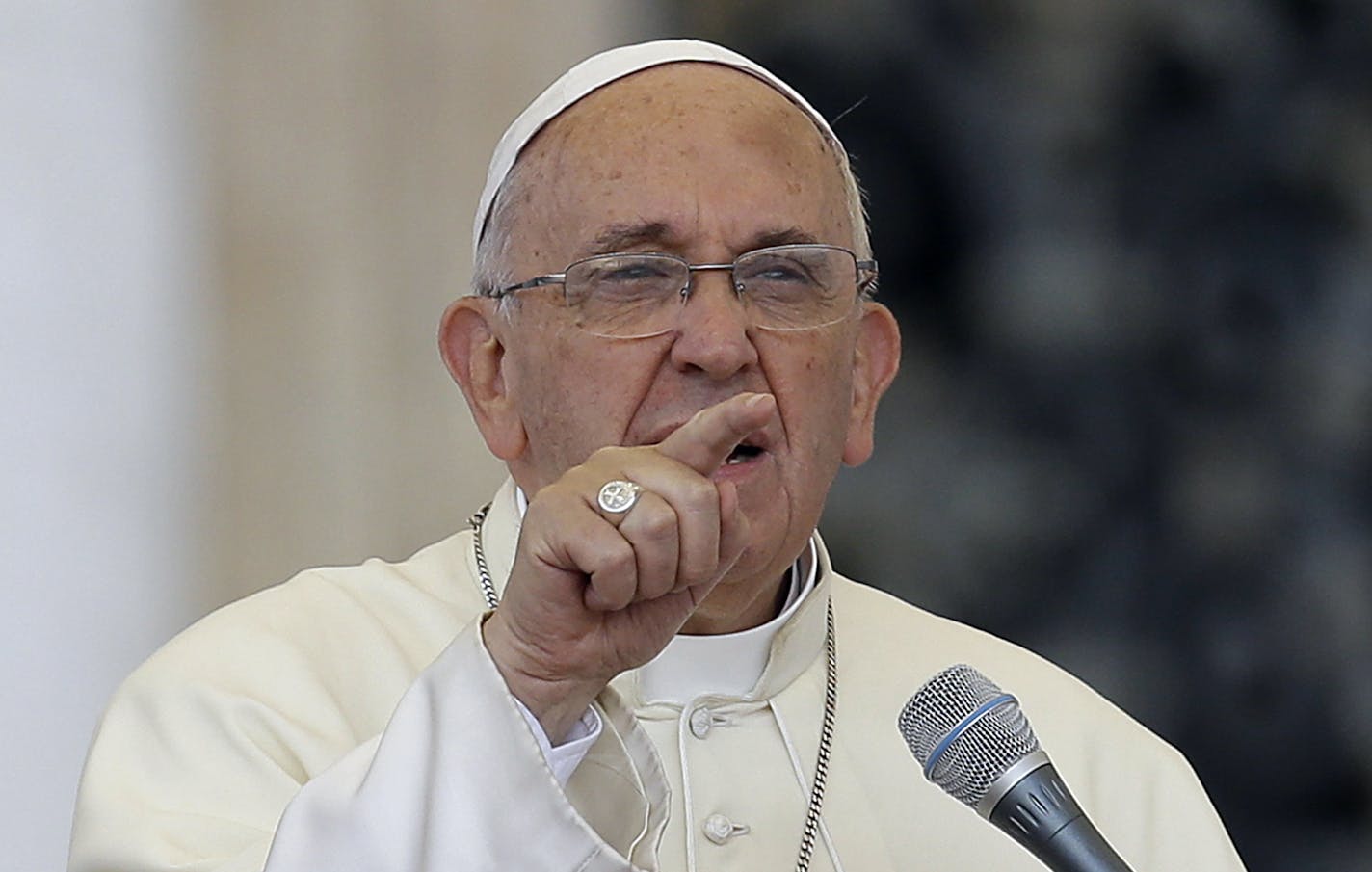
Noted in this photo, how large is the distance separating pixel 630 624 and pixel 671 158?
2.95 ft

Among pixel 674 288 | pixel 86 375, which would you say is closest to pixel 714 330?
pixel 674 288

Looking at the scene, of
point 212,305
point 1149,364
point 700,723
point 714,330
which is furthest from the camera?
point 1149,364

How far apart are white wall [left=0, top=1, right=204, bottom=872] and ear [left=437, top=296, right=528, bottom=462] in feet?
5.19

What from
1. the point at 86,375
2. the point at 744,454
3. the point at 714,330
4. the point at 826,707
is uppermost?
the point at 714,330

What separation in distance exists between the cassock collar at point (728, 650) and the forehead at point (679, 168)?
432mm

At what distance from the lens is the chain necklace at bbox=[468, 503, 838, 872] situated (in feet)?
9.86

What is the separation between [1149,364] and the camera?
16.3ft

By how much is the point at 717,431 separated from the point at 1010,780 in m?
0.41

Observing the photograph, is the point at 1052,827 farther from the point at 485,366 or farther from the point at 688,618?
the point at 485,366

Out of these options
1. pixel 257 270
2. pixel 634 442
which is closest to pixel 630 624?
pixel 634 442

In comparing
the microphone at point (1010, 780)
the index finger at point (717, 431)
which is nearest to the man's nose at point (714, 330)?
the index finger at point (717, 431)

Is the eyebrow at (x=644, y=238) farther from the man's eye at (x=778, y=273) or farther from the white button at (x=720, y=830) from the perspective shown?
the white button at (x=720, y=830)

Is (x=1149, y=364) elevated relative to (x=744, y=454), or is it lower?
lower

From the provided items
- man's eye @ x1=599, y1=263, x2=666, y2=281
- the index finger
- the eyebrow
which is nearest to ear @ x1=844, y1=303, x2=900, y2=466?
the eyebrow
